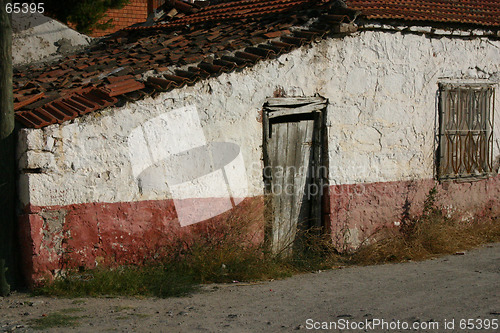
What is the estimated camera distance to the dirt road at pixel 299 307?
16.9ft

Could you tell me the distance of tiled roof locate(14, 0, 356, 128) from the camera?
6391 mm

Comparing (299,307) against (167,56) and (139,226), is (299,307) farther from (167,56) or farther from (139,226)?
(167,56)

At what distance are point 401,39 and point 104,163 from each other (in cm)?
464

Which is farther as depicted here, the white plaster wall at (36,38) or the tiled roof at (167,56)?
the white plaster wall at (36,38)

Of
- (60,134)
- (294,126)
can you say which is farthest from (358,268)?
(60,134)

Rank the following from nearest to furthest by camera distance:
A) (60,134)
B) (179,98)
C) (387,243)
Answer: (60,134), (179,98), (387,243)

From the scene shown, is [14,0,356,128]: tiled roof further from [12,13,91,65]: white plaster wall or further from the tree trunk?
[12,13,91,65]: white plaster wall

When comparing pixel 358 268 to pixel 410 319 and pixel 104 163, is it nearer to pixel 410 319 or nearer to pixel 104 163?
pixel 410 319

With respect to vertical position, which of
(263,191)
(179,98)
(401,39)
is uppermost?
(401,39)

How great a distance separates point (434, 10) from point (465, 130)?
1.88 m

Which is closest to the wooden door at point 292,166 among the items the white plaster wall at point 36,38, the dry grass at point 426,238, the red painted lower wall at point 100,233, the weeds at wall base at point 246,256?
the weeds at wall base at point 246,256

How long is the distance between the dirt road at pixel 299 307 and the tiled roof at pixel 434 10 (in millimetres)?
3622

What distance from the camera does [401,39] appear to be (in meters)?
8.50

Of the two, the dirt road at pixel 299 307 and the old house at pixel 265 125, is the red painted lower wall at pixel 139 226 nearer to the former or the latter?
the old house at pixel 265 125
